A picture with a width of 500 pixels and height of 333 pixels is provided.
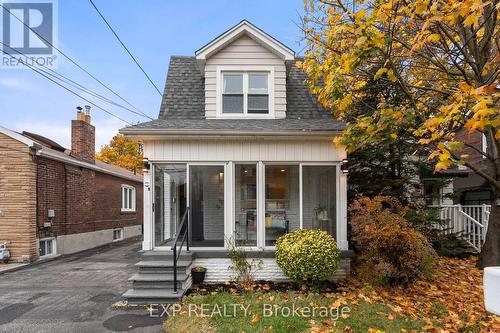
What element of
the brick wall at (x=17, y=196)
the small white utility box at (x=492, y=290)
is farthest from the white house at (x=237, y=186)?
the small white utility box at (x=492, y=290)

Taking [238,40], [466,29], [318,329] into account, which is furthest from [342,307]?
[238,40]

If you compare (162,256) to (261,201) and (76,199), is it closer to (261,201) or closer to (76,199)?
(261,201)

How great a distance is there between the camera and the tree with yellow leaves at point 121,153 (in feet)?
105

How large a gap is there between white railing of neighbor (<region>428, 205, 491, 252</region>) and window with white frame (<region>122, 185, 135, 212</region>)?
52.4ft

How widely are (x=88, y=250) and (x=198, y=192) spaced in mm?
8344

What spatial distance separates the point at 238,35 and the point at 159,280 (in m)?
6.83

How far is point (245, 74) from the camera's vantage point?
899cm

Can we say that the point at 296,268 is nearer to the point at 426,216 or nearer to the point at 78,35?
the point at 426,216

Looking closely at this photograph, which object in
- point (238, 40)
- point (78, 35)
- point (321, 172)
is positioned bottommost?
point (321, 172)

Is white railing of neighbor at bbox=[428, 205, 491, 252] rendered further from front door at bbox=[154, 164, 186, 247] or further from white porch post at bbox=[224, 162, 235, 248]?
front door at bbox=[154, 164, 186, 247]

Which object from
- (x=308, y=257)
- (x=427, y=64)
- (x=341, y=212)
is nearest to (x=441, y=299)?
(x=308, y=257)

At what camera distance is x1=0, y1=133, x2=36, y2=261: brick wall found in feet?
32.9

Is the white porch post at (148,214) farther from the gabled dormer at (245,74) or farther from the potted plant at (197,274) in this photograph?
the gabled dormer at (245,74)

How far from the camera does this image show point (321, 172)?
313 inches
